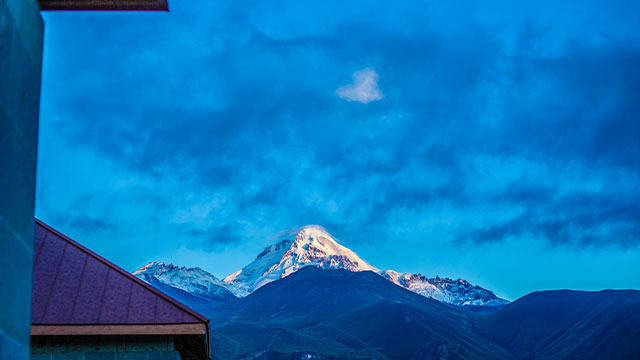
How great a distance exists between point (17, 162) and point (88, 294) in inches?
279

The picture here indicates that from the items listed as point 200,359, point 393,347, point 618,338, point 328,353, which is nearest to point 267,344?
point 328,353

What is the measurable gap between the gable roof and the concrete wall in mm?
6107

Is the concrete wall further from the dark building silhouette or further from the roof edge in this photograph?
the dark building silhouette

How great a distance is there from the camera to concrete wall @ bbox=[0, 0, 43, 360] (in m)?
4.19

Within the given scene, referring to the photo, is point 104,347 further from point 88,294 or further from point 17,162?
point 17,162

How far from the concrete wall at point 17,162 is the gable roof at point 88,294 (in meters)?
6.11

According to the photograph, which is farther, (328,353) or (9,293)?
(328,353)

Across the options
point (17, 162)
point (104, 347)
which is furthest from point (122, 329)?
point (17, 162)

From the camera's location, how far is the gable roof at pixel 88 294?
34.1 ft

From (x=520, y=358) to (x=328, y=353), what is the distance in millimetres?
63995

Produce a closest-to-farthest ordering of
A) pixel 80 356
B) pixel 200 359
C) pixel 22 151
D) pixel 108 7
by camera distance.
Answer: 1. pixel 22 151
2. pixel 108 7
3. pixel 80 356
4. pixel 200 359

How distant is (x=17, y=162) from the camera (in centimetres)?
439

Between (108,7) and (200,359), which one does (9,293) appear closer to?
(108,7)

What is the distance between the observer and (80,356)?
10.3m
